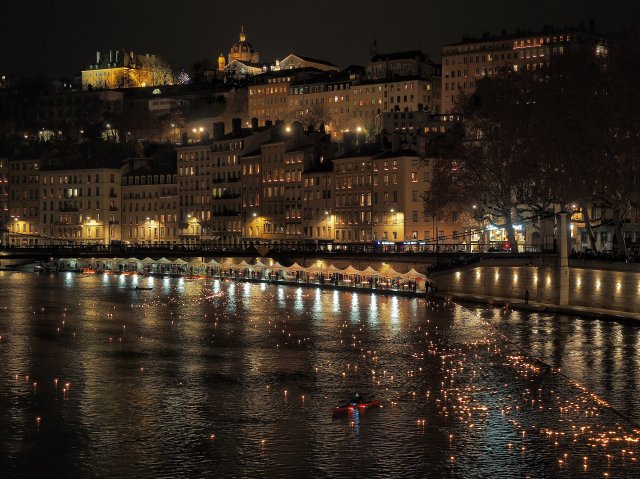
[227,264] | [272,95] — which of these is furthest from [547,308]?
[272,95]

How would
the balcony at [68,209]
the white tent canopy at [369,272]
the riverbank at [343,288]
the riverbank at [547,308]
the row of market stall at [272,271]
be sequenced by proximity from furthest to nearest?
the balcony at [68,209]
the white tent canopy at [369,272]
the row of market stall at [272,271]
the riverbank at [343,288]
the riverbank at [547,308]

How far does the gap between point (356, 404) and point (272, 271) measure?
211ft

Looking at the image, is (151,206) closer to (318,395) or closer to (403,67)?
(403,67)

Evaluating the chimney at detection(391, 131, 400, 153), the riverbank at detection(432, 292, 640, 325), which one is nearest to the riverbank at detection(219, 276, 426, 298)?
the riverbank at detection(432, 292, 640, 325)

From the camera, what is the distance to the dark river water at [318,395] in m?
27.0

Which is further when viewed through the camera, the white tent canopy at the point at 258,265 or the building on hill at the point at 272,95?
the building on hill at the point at 272,95

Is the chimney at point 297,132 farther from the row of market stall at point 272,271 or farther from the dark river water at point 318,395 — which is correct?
the dark river water at point 318,395

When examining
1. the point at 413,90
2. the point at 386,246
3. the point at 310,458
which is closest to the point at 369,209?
the point at 386,246

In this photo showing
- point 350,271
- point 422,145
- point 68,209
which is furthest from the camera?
point 68,209

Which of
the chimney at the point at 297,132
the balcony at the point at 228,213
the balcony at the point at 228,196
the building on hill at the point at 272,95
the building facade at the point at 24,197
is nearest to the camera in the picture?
the chimney at the point at 297,132

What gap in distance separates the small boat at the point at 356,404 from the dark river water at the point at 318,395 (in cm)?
35

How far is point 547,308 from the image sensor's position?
5822 cm

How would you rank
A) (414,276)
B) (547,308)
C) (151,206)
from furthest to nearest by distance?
(151,206) < (414,276) < (547,308)

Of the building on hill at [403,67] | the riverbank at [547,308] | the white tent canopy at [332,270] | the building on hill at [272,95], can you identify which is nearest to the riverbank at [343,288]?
the white tent canopy at [332,270]
